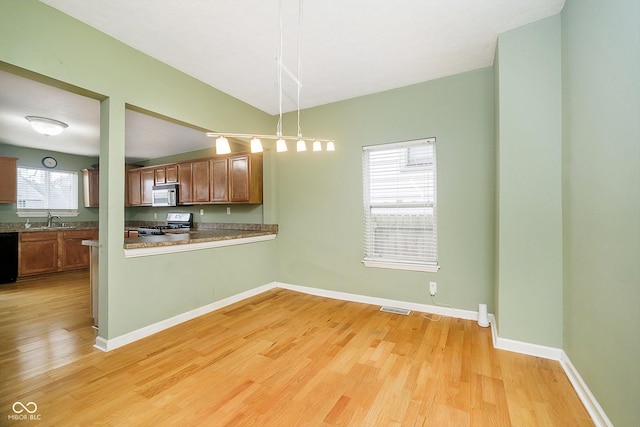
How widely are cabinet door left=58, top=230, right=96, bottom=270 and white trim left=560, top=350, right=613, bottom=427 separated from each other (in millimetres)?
7359

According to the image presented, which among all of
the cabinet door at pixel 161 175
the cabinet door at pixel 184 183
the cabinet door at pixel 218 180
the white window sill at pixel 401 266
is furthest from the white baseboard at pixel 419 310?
the cabinet door at pixel 161 175

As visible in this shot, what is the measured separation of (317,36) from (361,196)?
192cm

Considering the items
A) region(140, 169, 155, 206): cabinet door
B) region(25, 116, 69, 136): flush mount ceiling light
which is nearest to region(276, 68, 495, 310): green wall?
region(25, 116, 69, 136): flush mount ceiling light

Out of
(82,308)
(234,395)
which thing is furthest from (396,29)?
(82,308)

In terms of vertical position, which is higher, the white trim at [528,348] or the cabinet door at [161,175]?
the cabinet door at [161,175]

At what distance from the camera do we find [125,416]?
61.9 inches

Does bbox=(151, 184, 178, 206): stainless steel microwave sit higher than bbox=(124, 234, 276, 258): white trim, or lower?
higher

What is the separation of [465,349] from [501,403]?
68 centimetres

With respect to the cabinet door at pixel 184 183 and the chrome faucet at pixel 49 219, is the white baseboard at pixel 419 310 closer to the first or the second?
the cabinet door at pixel 184 183

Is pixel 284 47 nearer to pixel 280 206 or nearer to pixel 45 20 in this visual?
pixel 45 20

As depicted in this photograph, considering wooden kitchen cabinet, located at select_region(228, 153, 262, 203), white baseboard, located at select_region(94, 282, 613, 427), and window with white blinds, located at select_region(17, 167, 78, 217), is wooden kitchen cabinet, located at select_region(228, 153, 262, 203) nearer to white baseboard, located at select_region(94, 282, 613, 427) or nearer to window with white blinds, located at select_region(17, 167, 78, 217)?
white baseboard, located at select_region(94, 282, 613, 427)

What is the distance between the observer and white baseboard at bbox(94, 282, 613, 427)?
1.65m

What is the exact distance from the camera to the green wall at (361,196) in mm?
2916

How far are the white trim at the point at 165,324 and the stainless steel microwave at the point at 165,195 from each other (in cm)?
283
